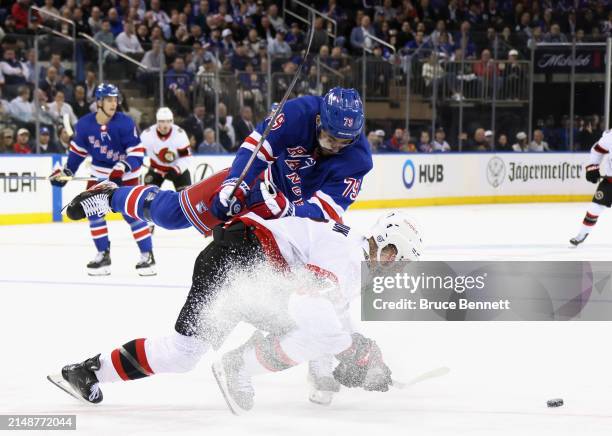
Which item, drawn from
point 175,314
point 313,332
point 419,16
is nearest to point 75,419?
point 313,332

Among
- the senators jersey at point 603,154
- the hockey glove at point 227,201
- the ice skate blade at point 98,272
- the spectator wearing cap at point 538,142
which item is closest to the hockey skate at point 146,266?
the ice skate blade at point 98,272

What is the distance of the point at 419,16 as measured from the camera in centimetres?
1816

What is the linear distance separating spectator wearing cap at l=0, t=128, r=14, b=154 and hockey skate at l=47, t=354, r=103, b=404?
8.22 metres

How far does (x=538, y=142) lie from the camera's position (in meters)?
16.1

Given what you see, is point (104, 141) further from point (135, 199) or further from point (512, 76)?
point (512, 76)

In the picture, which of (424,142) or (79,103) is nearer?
(79,103)

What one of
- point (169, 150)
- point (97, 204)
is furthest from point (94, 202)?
point (169, 150)

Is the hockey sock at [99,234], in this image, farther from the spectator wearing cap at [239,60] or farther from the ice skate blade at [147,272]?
the spectator wearing cap at [239,60]

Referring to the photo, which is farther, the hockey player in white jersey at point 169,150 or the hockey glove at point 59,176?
the hockey player in white jersey at point 169,150

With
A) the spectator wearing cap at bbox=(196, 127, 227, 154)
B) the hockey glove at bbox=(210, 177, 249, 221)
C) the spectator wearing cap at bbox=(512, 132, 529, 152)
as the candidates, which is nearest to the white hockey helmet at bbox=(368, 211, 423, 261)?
the hockey glove at bbox=(210, 177, 249, 221)

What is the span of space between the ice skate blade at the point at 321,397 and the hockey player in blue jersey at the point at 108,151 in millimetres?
4156

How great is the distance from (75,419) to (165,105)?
9.35m

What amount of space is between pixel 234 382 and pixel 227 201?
0.90m

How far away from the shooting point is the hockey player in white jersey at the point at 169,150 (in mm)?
10281
